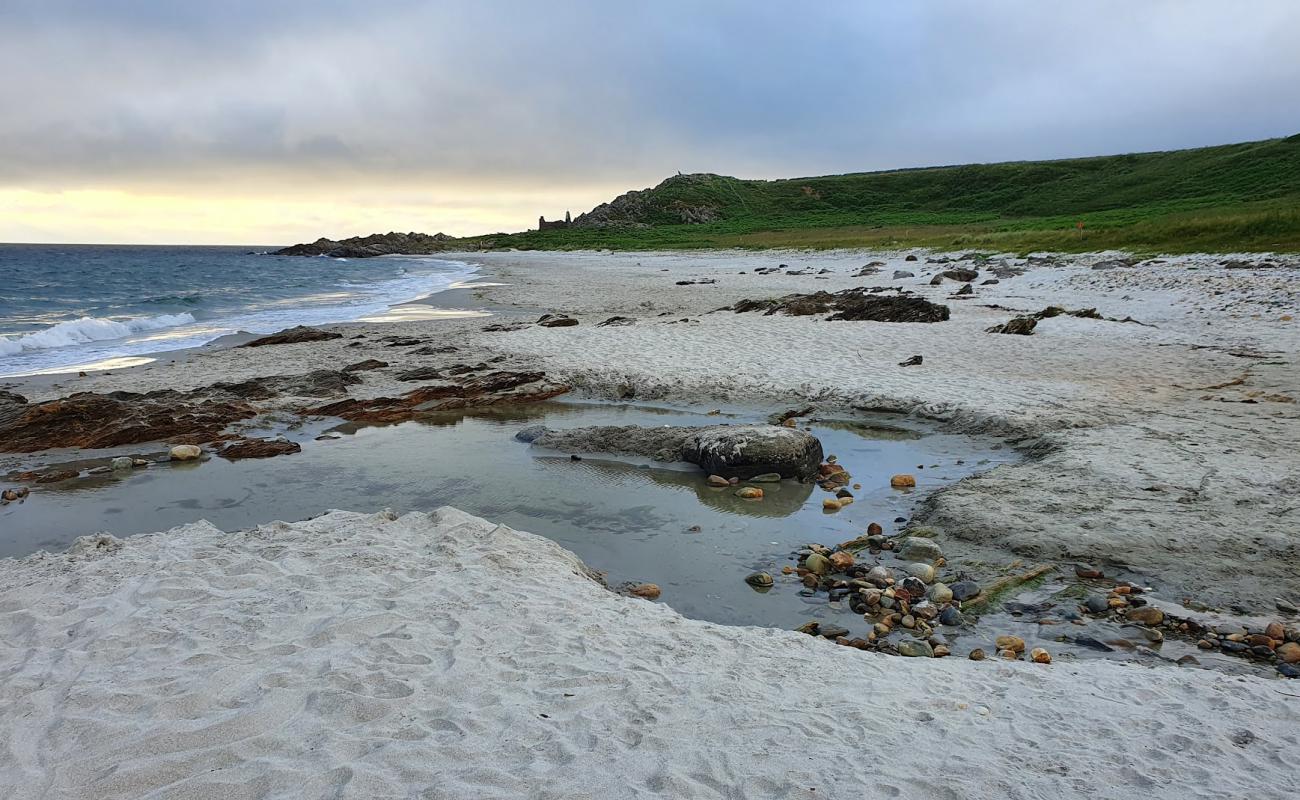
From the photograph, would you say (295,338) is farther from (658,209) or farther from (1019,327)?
(658,209)

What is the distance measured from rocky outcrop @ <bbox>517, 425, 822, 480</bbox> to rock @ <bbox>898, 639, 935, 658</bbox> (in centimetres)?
329

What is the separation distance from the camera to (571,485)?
7867 mm

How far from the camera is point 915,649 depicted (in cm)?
449

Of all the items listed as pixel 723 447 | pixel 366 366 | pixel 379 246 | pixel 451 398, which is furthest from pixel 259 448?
pixel 379 246

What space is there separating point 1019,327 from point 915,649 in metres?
11.6

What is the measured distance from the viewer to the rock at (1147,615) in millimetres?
4625

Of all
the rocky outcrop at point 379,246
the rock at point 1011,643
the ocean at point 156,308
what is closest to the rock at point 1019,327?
the rock at point 1011,643

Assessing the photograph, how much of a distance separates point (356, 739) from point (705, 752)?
1499 millimetres

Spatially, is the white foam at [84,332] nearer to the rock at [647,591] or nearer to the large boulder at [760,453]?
the large boulder at [760,453]

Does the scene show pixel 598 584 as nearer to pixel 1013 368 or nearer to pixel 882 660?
pixel 882 660

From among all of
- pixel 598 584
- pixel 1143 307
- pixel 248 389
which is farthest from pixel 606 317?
pixel 598 584

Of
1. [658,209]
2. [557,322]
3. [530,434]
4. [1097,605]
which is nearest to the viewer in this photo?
[1097,605]

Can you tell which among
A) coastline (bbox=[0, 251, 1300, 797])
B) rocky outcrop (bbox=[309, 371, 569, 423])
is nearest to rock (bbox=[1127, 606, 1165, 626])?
coastline (bbox=[0, 251, 1300, 797])

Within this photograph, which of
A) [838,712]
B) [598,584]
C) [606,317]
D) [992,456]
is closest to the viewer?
[838,712]
